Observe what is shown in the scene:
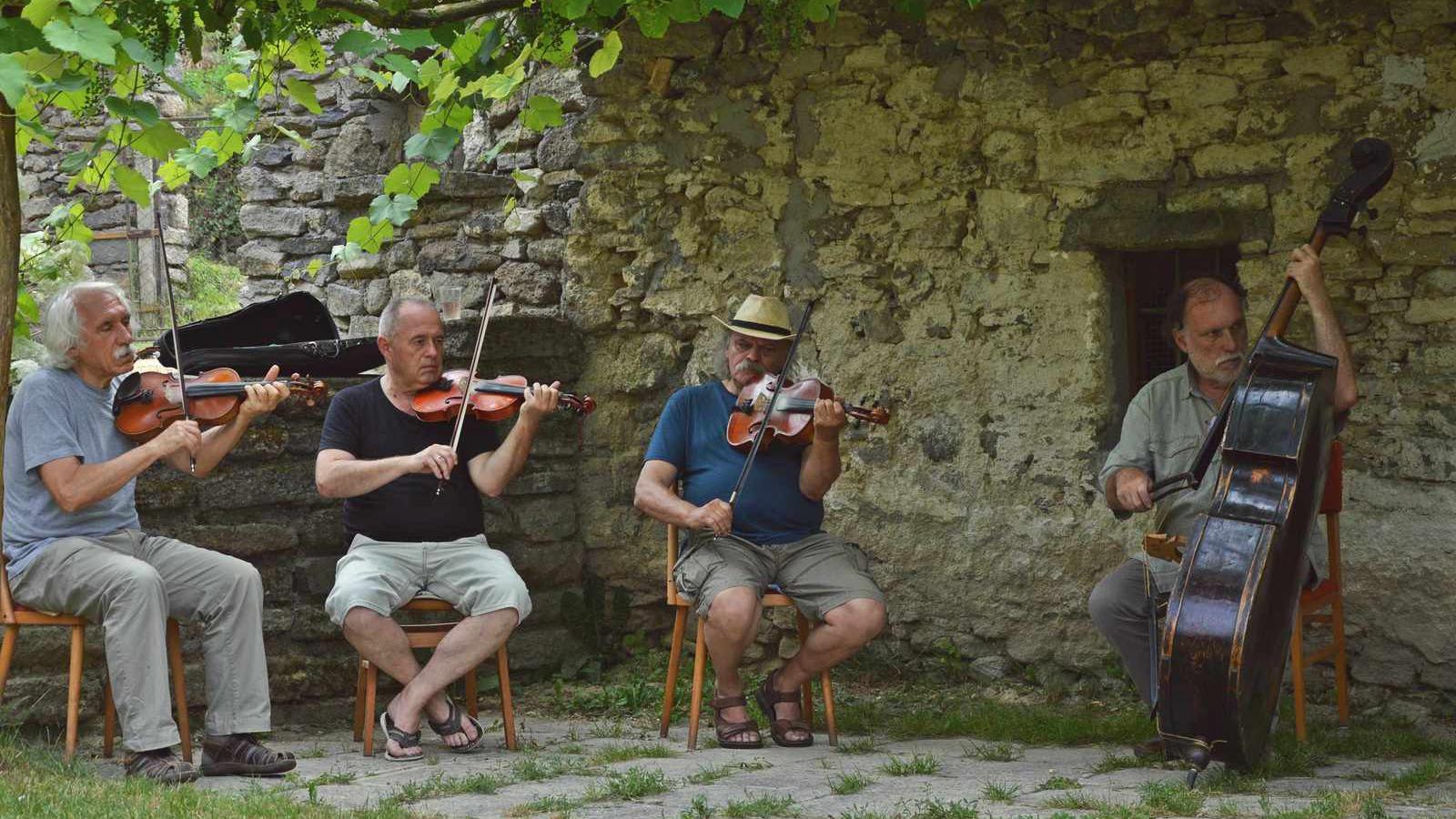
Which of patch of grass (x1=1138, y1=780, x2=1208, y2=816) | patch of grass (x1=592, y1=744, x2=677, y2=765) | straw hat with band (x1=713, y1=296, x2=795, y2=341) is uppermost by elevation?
straw hat with band (x1=713, y1=296, x2=795, y2=341)

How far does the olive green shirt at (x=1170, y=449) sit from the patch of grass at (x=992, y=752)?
1.86 ft

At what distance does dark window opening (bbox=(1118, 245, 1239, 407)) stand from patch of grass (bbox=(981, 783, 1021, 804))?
1760 mm

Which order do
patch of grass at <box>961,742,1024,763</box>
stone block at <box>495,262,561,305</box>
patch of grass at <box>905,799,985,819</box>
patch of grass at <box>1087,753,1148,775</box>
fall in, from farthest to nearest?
stone block at <box>495,262,561,305</box>
patch of grass at <box>961,742,1024,763</box>
patch of grass at <box>1087,753,1148,775</box>
patch of grass at <box>905,799,985,819</box>

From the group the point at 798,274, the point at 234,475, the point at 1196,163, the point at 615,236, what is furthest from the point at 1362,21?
the point at 234,475

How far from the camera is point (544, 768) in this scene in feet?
13.2

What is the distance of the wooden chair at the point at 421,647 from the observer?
4.41 m

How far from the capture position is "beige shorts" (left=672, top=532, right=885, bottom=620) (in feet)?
14.7

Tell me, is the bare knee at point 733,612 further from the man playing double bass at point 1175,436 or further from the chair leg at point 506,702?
the man playing double bass at point 1175,436

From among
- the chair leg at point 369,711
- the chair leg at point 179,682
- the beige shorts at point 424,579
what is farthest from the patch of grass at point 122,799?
the beige shorts at point 424,579

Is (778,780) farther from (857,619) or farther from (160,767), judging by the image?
(160,767)

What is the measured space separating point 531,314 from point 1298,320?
2.49 m

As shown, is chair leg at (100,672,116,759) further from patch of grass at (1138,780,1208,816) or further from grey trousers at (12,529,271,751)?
patch of grass at (1138,780,1208,816)

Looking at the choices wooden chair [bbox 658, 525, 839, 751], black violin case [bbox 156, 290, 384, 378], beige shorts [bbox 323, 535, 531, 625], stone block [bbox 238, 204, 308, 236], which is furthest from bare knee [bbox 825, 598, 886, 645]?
stone block [bbox 238, 204, 308, 236]

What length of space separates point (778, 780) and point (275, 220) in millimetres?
4523
